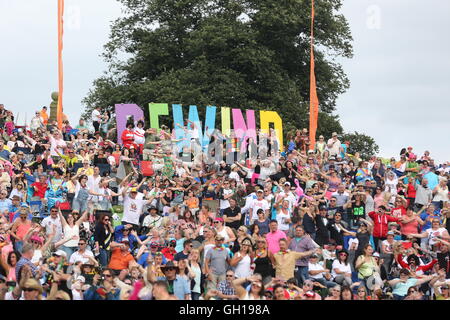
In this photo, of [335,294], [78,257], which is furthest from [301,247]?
[78,257]

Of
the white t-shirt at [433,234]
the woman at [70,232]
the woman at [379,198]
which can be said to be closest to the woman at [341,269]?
the white t-shirt at [433,234]

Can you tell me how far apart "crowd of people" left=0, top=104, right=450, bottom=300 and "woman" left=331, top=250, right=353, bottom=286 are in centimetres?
3

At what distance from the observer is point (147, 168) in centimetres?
2825

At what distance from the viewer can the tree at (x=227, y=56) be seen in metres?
44.8

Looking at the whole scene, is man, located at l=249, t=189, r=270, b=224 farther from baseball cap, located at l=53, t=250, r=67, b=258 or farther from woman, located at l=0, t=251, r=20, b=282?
woman, located at l=0, t=251, r=20, b=282

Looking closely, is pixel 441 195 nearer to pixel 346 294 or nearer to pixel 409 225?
pixel 409 225

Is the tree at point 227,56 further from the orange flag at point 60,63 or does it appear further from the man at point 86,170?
the man at point 86,170

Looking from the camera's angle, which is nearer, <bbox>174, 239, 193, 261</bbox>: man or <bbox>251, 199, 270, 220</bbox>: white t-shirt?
<bbox>174, 239, 193, 261</bbox>: man

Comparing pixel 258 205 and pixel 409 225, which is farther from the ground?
pixel 258 205

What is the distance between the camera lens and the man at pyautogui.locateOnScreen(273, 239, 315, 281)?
20.4 m

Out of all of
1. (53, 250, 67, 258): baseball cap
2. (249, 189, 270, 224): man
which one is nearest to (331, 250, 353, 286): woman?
(249, 189, 270, 224): man

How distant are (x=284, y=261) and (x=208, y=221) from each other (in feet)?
8.03
